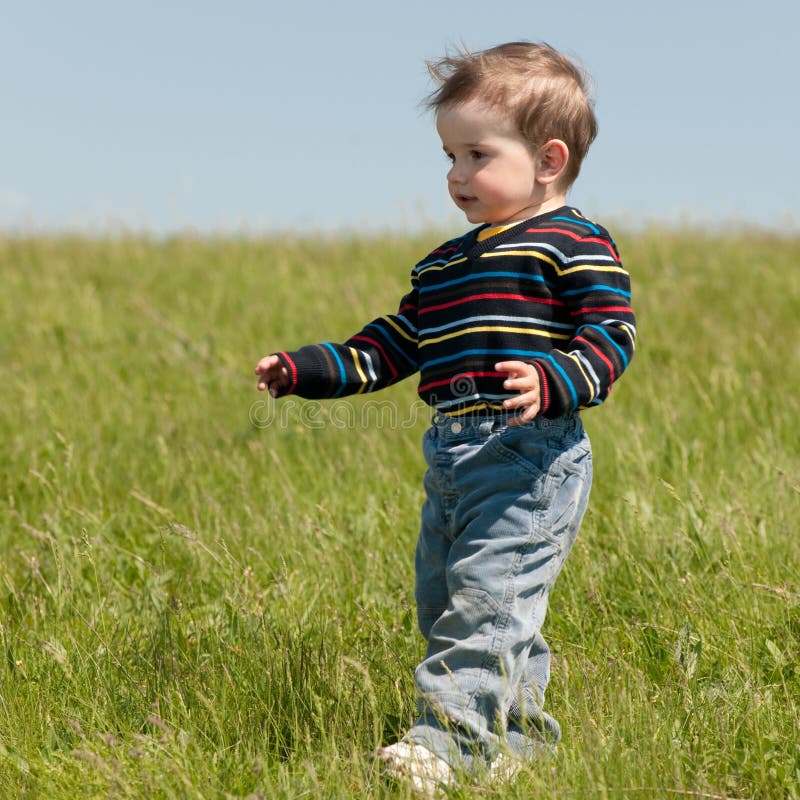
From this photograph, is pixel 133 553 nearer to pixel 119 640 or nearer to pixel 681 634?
pixel 119 640

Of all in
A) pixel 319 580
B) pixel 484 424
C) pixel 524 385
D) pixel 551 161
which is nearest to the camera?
pixel 524 385

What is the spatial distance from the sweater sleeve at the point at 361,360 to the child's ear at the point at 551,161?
0.45m

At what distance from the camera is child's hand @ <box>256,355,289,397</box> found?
2.72m

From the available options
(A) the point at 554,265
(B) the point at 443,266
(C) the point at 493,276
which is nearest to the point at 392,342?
(B) the point at 443,266

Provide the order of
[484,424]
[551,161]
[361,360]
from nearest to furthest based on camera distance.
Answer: [484,424]
[551,161]
[361,360]

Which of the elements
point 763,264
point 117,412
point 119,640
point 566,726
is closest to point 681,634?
point 566,726

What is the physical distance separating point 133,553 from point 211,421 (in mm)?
1512

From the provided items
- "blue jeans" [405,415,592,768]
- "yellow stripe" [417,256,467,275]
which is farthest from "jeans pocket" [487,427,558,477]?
"yellow stripe" [417,256,467,275]

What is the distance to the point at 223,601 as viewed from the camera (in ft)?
11.2

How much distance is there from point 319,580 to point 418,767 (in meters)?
1.30

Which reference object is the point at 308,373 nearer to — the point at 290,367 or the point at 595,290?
the point at 290,367

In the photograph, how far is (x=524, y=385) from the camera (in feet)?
7.48

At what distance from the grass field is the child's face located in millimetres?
1209

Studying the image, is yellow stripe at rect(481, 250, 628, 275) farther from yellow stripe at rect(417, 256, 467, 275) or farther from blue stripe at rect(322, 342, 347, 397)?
blue stripe at rect(322, 342, 347, 397)
